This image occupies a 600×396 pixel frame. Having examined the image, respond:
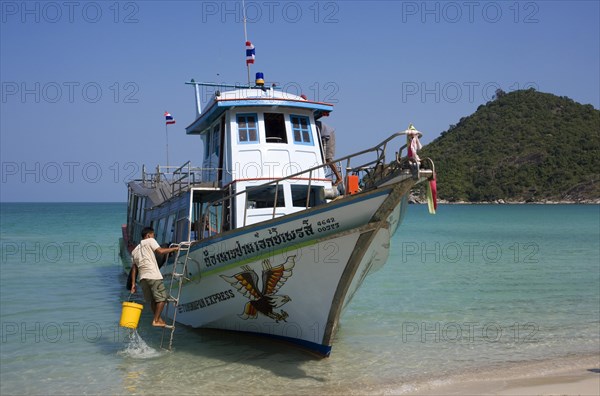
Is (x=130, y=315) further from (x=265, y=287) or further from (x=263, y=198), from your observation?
(x=263, y=198)

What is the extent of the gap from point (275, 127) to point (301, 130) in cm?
53

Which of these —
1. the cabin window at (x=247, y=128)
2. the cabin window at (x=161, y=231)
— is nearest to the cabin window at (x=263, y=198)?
the cabin window at (x=247, y=128)

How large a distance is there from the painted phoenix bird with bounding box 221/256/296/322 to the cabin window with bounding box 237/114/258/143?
297 centimetres

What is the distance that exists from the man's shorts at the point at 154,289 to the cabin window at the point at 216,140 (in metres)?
3.50

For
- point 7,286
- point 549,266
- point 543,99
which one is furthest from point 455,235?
point 543,99

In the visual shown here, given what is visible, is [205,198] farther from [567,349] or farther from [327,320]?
[567,349]

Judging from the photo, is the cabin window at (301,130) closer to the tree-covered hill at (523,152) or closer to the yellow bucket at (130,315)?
the yellow bucket at (130,315)

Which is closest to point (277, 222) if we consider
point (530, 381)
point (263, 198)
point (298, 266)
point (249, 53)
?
point (298, 266)

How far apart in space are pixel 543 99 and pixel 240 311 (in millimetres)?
131591

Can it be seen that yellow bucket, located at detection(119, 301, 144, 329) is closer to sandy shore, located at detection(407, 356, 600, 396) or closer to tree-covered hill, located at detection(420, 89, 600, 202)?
sandy shore, located at detection(407, 356, 600, 396)

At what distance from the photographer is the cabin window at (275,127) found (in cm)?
1218

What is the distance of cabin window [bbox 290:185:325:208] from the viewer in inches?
461

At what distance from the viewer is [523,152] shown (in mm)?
112812

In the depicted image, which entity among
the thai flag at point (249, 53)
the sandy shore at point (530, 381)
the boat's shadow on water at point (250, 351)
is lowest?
the sandy shore at point (530, 381)
